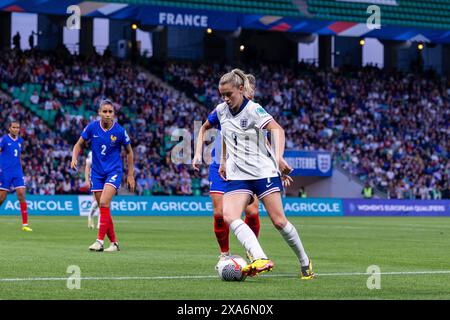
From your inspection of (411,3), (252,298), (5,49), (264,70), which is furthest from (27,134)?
(252,298)

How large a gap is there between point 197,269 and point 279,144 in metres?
2.72

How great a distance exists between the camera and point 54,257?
14852 mm

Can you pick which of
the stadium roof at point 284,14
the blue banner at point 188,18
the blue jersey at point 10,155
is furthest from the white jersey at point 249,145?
the blue banner at point 188,18

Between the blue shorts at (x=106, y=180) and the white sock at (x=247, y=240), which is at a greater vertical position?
the blue shorts at (x=106, y=180)

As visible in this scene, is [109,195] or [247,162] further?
[109,195]

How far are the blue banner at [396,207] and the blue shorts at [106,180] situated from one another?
97.4ft

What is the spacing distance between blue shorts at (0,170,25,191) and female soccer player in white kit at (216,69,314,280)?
13.3 metres

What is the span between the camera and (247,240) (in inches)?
431

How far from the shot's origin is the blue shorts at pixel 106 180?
55.0ft

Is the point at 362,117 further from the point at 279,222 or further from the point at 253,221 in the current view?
the point at 279,222

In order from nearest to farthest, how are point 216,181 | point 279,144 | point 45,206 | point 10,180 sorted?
point 279,144 → point 216,181 → point 10,180 → point 45,206

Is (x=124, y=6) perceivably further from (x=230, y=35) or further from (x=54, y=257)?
(x=54, y=257)

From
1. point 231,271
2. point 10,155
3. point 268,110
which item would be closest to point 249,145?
point 231,271

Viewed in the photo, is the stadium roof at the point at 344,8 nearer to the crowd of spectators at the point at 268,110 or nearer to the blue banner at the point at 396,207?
the crowd of spectators at the point at 268,110
